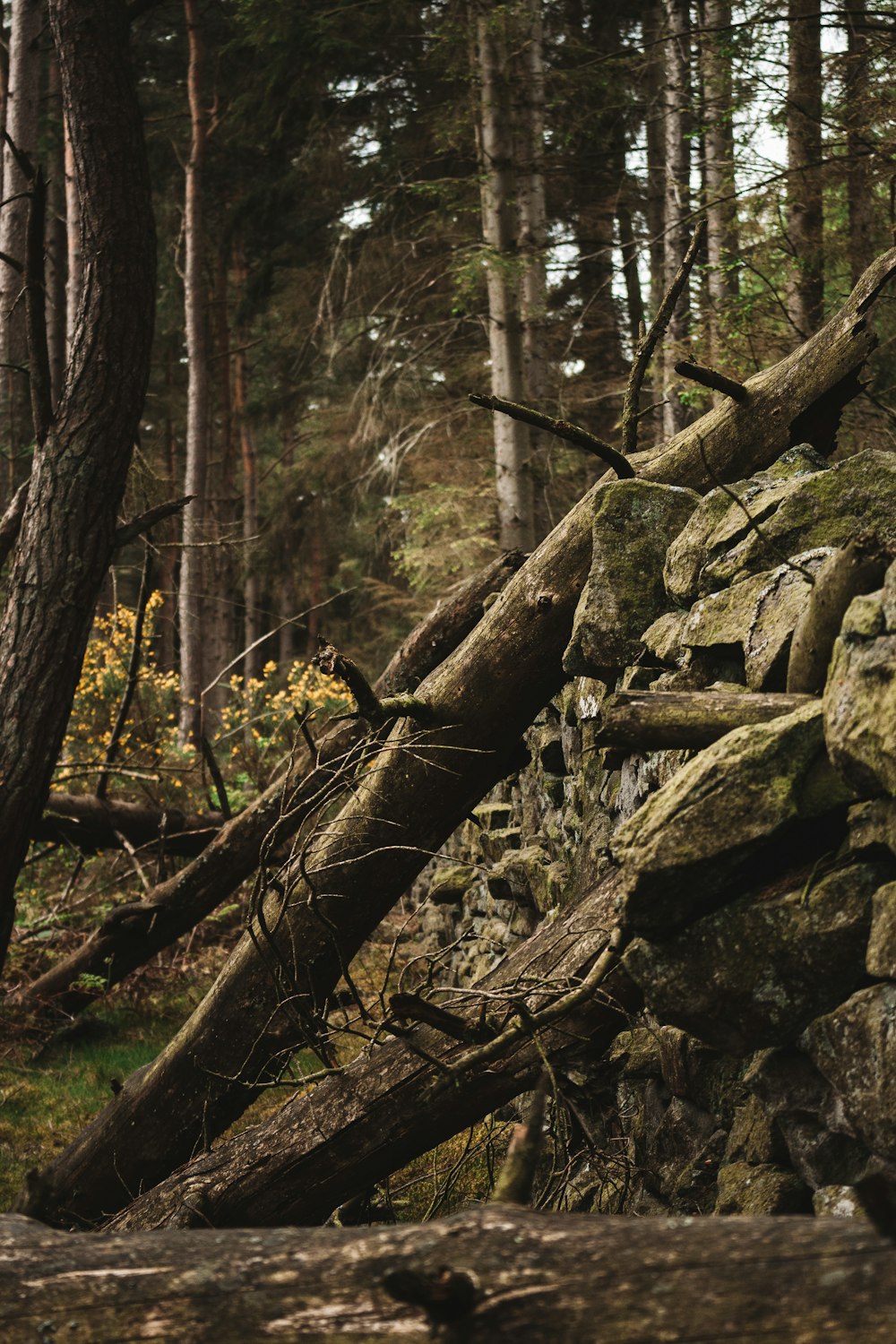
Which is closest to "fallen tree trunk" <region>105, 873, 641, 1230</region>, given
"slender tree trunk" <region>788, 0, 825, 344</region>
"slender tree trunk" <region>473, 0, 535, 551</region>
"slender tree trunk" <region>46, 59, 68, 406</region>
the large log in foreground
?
the large log in foreground

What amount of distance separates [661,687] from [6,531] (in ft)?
12.6

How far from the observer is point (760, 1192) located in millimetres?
2539

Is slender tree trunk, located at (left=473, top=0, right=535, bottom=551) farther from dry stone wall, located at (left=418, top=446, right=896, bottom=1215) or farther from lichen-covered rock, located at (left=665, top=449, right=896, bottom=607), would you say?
lichen-covered rock, located at (left=665, top=449, right=896, bottom=607)

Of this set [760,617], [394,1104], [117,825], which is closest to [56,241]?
[117,825]

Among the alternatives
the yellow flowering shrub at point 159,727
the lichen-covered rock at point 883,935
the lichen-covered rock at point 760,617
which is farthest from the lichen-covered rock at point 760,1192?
the yellow flowering shrub at point 159,727

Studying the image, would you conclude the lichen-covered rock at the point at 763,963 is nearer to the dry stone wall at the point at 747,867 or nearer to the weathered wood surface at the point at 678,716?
the dry stone wall at the point at 747,867

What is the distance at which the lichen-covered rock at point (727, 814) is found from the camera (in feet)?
7.69

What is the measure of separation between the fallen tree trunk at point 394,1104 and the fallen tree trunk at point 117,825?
11.8 ft

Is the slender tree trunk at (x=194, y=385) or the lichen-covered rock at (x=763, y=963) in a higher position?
the slender tree trunk at (x=194, y=385)

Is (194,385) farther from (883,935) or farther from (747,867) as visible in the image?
(883,935)

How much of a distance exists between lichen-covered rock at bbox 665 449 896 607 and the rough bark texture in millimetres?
2918

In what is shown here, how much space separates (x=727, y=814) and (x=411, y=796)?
2131mm

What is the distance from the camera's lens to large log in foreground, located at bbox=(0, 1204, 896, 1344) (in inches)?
56.5

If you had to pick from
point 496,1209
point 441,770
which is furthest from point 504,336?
point 496,1209
